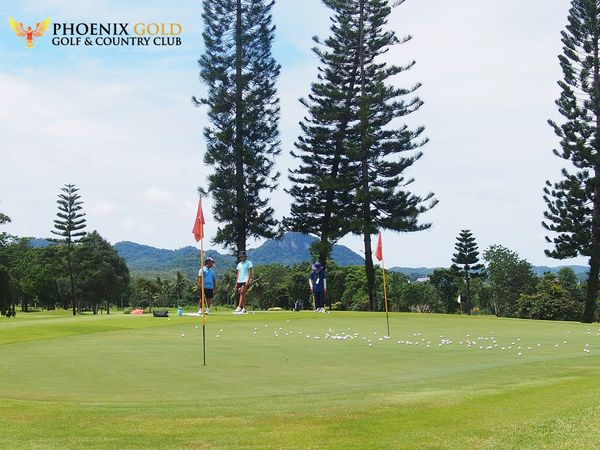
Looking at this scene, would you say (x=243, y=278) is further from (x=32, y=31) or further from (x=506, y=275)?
(x=506, y=275)

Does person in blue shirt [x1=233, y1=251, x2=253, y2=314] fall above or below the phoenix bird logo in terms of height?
below

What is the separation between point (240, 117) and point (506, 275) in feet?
229

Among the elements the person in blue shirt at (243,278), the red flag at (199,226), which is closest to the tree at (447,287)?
the person in blue shirt at (243,278)

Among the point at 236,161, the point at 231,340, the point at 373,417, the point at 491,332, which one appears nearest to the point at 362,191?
the point at 236,161

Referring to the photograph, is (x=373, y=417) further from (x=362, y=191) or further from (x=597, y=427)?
(x=362, y=191)

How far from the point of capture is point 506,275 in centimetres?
10512

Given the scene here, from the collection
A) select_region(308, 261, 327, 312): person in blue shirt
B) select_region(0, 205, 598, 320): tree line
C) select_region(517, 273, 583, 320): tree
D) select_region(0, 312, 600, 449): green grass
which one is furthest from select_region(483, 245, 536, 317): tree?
select_region(0, 312, 600, 449): green grass

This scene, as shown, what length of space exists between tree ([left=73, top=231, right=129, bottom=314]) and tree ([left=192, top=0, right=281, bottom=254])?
156ft

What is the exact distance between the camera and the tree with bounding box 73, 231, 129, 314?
9294 cm

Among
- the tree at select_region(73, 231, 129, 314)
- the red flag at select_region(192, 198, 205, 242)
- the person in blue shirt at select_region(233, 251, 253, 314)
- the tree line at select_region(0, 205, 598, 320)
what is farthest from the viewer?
the tree at select_region(73, 231, 129, 314)

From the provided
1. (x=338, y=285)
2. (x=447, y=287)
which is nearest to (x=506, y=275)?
(x=447, y=287)

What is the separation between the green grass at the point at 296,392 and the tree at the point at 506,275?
87709 millimetres

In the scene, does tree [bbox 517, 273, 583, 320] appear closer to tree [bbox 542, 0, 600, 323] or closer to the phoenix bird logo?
tree [bbox 542, 0, 600, 323]

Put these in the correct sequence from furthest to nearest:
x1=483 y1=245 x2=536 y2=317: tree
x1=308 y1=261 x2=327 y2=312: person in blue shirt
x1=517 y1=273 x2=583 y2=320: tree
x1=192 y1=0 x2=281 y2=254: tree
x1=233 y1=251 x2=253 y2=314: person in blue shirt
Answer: x1=483 y1=245 x2=536 y2=317: tree < x1=517 y1=273 x2=583 y2=320: tree < x1=192 y1=0 x2=281 y2=254: tree < x1=308 y1=261 x2=327 y2=312: person in blue shirt < x1=233 y1=251 x2=253 y2=314: person in blue shirt
